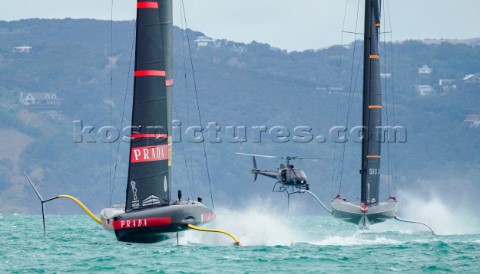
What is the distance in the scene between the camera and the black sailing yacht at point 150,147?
4038cm

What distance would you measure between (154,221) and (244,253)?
3.67m

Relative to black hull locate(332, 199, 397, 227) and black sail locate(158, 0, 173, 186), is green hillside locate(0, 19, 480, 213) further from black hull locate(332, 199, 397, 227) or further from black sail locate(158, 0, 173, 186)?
black sail locate(158, 0, 173, 186)

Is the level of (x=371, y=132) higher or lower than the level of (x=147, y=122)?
lower

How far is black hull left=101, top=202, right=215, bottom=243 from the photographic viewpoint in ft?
131

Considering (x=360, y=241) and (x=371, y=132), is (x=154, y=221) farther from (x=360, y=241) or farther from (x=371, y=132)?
(x=371, y=132)

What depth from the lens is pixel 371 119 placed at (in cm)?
5838

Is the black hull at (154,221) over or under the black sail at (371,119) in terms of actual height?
under

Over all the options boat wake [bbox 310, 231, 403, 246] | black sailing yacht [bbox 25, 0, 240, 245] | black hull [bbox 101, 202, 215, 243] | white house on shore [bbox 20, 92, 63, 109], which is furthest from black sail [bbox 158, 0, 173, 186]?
white house on shore [bbox 20, 92, 63, 109]

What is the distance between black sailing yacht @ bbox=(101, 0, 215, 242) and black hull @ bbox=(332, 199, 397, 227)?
15.9m

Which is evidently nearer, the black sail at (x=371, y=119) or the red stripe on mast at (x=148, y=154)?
the red stripe on mast at (x=148, y=154)

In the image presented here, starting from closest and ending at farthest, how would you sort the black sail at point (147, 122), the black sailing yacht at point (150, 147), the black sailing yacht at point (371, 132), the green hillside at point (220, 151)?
the black sailing yacht at point (150, 147), the black sail at point (147, 122), the black sailing yacht at point (371, 132), the green hillside at point (220, 151)

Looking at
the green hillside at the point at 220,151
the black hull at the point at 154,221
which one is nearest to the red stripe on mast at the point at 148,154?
the black hull at the point at 154,221

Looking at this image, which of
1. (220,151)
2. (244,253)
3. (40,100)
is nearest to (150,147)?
(244,253)

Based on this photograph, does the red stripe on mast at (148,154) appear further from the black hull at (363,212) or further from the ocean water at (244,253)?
the black hull at (363,212)
